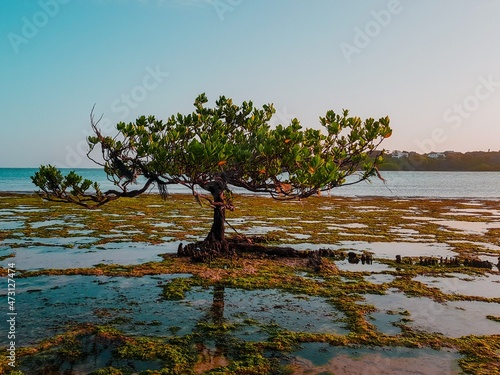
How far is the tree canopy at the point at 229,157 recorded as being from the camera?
1343 centimetres

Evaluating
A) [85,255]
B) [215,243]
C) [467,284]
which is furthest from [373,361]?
[85,255]

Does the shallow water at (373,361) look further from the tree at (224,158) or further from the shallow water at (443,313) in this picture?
the tree at (224,158)

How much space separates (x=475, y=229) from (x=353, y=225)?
8.23 m

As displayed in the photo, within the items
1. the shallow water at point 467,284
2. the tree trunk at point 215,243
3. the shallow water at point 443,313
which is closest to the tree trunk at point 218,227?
the tree trunk at point 215,243

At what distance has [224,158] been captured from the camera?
41.9 feet

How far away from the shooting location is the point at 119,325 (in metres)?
10.4

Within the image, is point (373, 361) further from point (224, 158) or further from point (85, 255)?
point (85, 255)

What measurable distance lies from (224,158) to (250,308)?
447 cm

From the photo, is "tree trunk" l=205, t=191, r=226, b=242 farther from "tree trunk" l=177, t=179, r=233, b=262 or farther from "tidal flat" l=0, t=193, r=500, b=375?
"tidal flat" l=0, t=193, r=500, b=375

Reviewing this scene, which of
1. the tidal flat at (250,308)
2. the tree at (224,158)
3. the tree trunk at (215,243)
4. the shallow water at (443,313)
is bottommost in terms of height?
the shallow water at (443,313)

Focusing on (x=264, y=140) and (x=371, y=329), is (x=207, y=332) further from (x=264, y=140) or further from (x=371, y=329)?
(x=264, y=140)

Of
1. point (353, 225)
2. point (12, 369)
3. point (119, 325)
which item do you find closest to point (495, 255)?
point (353, 225)

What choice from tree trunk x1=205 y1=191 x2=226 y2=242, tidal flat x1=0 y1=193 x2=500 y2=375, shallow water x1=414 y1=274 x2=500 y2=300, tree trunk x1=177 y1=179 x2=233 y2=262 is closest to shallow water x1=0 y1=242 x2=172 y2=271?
tidal flat x1=0 y1=193 x2=500 y2=375

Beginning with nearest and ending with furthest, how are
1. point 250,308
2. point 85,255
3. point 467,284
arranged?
point 250,308 < point 467,284 < point 85,255
